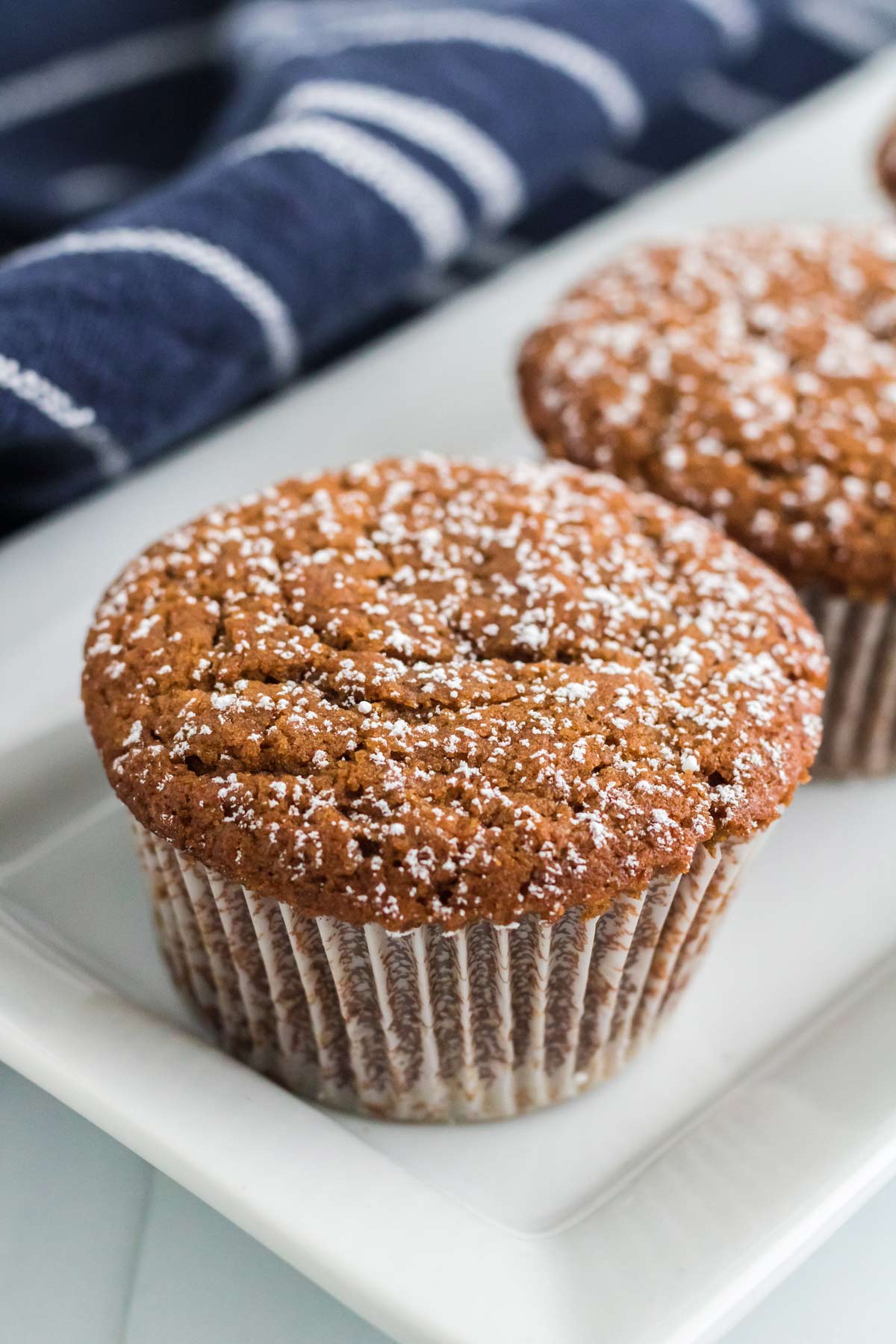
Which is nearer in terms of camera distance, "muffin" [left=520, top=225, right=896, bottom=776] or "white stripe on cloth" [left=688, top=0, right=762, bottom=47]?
"muffin" [left=520, top=225, right=896, bottom=776]

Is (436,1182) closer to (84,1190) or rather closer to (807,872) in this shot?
(84,1190)

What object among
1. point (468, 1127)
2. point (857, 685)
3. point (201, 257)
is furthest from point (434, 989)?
point (201, 257)

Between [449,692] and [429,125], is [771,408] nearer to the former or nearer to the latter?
[449,692]

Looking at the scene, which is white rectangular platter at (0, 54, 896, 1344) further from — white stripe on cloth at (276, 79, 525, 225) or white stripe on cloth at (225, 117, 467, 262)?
white stripe on cloth at (276, 79, 525, 225)

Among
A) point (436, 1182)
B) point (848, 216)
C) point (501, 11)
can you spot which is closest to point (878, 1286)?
point (436, 1182)

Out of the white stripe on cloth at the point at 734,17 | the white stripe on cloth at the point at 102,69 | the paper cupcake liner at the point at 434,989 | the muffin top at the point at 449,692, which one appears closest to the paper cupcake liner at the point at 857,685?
the muffin top at the point at 449,692

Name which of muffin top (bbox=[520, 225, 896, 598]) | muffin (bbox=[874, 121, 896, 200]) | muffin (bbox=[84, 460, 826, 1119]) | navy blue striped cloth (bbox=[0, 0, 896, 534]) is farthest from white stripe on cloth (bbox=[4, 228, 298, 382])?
muffin (bbox=[874, 121, 896, 200])

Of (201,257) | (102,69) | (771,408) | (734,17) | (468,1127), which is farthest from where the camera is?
(102,69)
